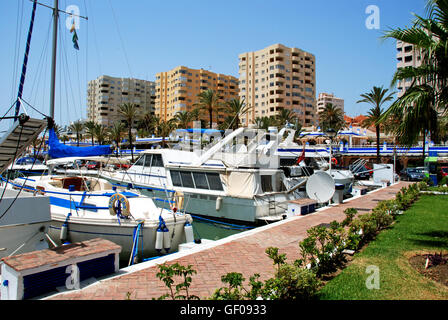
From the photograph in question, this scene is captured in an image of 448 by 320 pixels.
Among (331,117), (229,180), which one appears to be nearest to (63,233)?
(229,180)

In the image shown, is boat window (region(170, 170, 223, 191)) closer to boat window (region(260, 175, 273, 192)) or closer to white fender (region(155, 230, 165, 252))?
boat window (region(260, 175, 273, 192))

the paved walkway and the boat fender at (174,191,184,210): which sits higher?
the boat fender at (174,191,184,210)

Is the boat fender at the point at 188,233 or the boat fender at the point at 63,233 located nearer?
the boat fender at the point at 63,233

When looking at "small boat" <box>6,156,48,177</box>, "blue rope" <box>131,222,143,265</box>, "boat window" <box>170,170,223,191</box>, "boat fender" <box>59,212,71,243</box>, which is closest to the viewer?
"small boat" <box>6,156,48,177</box>

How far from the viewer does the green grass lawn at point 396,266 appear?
5035 millimetres

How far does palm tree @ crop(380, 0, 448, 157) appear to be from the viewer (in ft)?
21.7

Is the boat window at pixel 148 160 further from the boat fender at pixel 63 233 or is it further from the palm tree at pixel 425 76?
the palm tree at pixel 425 76

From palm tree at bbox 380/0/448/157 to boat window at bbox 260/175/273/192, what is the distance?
27.2 feet

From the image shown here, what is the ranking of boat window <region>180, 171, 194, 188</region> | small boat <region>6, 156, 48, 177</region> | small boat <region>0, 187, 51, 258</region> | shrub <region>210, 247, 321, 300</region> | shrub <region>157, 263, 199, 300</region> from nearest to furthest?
shrub <region>157, 263, 199, 300</region> → shrub <region>210, 247, 321, 300</region> → small boat <region>0, 187, 51, 258</region> → small boat <region>6, 156, 48, 177</region> → boat window <region>180, 171, 194, 188</region>

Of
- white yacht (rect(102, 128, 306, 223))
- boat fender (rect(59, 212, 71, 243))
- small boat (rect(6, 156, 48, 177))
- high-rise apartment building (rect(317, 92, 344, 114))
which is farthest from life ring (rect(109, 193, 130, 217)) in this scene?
high-rise apartment building (rect(317, 92, 344, 114))

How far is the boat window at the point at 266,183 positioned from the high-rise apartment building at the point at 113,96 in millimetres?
102592

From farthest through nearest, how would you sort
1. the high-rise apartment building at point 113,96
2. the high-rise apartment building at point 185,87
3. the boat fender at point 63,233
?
the high-rise apartment building at point 113,96
the high-rise apartment building at point 185,87
the boat fender at point 63,233

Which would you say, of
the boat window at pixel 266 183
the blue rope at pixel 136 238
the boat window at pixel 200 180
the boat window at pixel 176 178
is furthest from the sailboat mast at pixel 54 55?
the boat window at pixel 266 183
